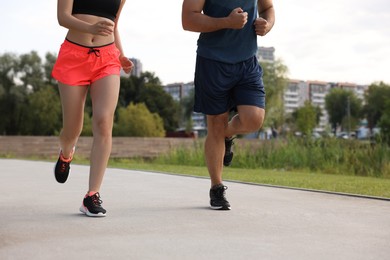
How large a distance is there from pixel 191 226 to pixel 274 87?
218 feet

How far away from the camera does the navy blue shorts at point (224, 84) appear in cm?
494

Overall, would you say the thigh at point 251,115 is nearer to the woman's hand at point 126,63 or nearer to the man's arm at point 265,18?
the man's arm at point 265,18

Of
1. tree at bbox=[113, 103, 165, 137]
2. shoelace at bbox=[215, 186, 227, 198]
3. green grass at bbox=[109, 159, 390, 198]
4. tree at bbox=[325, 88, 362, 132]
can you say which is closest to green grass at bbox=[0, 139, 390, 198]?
green grass at bbox=[109, 159, 390, 198]

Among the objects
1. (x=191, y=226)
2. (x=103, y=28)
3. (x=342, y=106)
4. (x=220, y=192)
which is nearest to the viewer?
(x=191, y=226)

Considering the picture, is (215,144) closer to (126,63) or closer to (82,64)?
(126,63)

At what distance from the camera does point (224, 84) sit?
4.96 meters

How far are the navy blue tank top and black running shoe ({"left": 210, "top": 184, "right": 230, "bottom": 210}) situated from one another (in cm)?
102

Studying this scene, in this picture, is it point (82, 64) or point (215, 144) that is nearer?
point (82, 64)

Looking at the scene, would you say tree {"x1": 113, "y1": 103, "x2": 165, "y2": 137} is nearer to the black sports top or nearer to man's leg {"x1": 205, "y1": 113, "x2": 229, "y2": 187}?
man's leg {"x1": 205, "y1": 113, "x2": 229, "y2": 187}

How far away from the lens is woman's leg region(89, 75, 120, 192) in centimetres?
467

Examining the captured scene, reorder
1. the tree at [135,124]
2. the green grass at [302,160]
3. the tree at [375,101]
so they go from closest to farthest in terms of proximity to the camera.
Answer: the green grass at [302,160] < the tree at [135,124] < the tree at [375,101]

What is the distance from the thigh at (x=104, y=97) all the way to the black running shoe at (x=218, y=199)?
1067 millimetres

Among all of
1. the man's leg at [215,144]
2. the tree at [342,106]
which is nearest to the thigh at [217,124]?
the man's leg at [215,144]

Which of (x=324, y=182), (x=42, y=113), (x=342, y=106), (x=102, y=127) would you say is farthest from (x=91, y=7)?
(x=342, y=106)
